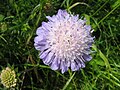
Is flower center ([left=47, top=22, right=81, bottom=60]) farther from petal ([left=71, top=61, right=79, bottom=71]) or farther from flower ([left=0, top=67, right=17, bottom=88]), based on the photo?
flower ([left=0, top=67, right=17, bottom=88])

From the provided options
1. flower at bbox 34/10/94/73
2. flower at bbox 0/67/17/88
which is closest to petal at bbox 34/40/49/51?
flower at bbox 34/10/94/73

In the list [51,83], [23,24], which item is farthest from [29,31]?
[51,83]

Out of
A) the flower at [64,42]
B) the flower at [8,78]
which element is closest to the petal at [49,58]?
the flower at [64,42]

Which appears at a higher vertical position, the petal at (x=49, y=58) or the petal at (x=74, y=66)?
the petal at (x=49, y=58)

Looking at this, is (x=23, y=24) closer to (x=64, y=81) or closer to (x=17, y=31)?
(x=17, y=31)

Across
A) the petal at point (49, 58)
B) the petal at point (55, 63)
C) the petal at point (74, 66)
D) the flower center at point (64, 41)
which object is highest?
the flower center at point (64, 41)

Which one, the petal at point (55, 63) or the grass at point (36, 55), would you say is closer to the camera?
the petal at point (55, 63)

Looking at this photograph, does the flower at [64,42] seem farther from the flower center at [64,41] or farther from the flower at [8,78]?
the flower at [8,78]
